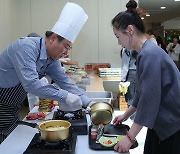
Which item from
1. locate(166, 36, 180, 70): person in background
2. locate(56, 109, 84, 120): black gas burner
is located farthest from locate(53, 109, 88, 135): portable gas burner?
locate(166, 36, 180, 70): person in background

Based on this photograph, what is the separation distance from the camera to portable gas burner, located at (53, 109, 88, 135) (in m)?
1.25

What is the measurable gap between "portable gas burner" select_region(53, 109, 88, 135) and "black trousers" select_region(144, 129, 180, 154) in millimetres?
329

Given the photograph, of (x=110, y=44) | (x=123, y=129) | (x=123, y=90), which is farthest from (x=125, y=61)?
(x=123, y=129)

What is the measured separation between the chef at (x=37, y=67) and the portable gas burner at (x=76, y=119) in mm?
36

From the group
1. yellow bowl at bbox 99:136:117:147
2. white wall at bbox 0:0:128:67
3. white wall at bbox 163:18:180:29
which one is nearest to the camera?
yellow bowl at bbox 99:136:117:147

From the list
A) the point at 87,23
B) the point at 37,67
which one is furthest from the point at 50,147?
the point at 87,23

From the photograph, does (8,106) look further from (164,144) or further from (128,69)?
(128,69)

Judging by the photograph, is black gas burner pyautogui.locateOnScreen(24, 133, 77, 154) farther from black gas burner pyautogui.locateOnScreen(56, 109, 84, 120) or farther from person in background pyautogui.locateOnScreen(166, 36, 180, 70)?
person in background pyautogui.locateOnScreen(166, 36, 180, 70)

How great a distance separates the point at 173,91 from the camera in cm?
111

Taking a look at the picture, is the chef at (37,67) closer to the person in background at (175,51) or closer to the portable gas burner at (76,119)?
the portable gas burner at (76,119)

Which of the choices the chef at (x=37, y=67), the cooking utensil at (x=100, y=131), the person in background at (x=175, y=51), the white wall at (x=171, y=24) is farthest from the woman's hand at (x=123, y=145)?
the white wall at (x=171, y=24)

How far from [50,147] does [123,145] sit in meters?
0.29

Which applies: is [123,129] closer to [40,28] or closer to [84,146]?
[84,146]

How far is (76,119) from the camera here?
1317 millimetres
